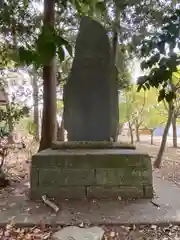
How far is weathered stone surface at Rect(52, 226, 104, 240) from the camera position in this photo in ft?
7.69

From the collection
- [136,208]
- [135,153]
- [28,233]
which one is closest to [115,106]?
[135,153]

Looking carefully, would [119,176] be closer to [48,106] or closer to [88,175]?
[88,175]

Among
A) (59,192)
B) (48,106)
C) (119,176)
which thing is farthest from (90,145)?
(48,106)

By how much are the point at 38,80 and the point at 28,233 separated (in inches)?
271

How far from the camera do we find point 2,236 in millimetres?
2477

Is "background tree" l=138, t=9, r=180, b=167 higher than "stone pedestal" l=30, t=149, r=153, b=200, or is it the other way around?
"background tree" l=138, t=9, r=180, b=167

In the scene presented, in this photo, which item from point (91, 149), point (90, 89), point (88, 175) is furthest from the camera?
point (90, 89)

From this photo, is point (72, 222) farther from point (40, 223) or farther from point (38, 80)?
point (38, 80)

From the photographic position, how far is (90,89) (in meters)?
4.12

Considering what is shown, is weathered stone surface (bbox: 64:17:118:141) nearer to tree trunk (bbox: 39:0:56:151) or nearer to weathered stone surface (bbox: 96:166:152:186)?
weathered stone surface (bbox: 96:166:152:186)

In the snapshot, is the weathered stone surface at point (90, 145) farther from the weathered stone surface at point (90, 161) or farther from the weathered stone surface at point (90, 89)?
the weathered stone surface at point (90, 161)

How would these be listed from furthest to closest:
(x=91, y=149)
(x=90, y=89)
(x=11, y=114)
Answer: (x=11, y=114) → (x=90, y=89) → (x=91, y=149)

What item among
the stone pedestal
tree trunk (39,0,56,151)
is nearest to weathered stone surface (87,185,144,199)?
the stone pedestal

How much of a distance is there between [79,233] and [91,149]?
57.8 inches
